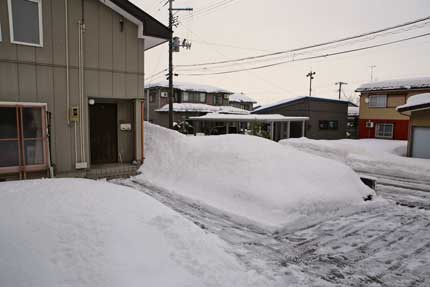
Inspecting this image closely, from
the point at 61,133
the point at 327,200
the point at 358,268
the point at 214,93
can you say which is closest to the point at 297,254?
the point at 358,268

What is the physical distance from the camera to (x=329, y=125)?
86.9ft

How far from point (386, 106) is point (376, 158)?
10.3 metres

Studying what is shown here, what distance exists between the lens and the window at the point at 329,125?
2595 cm

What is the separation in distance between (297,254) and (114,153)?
6.98 metres

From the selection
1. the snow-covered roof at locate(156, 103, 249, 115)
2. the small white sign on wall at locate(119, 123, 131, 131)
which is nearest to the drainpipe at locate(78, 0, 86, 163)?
the small white sign on wall at locate(119, 123, 131, 131)

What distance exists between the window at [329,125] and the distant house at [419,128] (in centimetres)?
1073

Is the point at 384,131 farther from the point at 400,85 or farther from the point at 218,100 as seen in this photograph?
the point at 218,100

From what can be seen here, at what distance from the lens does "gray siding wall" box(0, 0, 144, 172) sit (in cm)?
696

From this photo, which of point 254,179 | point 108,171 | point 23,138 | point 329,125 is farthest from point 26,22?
point 329,125

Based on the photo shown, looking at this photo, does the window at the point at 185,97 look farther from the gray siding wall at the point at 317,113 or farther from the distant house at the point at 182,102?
the gray siding wall at the point at 317,113

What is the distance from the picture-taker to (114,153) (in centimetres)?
936

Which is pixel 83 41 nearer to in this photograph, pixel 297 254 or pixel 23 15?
pixel 23 15

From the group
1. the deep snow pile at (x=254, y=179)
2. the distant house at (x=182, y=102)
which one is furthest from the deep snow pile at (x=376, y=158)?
the distant house at (x=182, y=102)

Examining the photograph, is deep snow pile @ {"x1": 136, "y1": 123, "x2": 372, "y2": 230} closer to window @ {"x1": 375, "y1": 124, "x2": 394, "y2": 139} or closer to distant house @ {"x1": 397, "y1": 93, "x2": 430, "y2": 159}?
distant house @ {"x1": 397, "y1": 93, "x2": 430, "y2": 159}
